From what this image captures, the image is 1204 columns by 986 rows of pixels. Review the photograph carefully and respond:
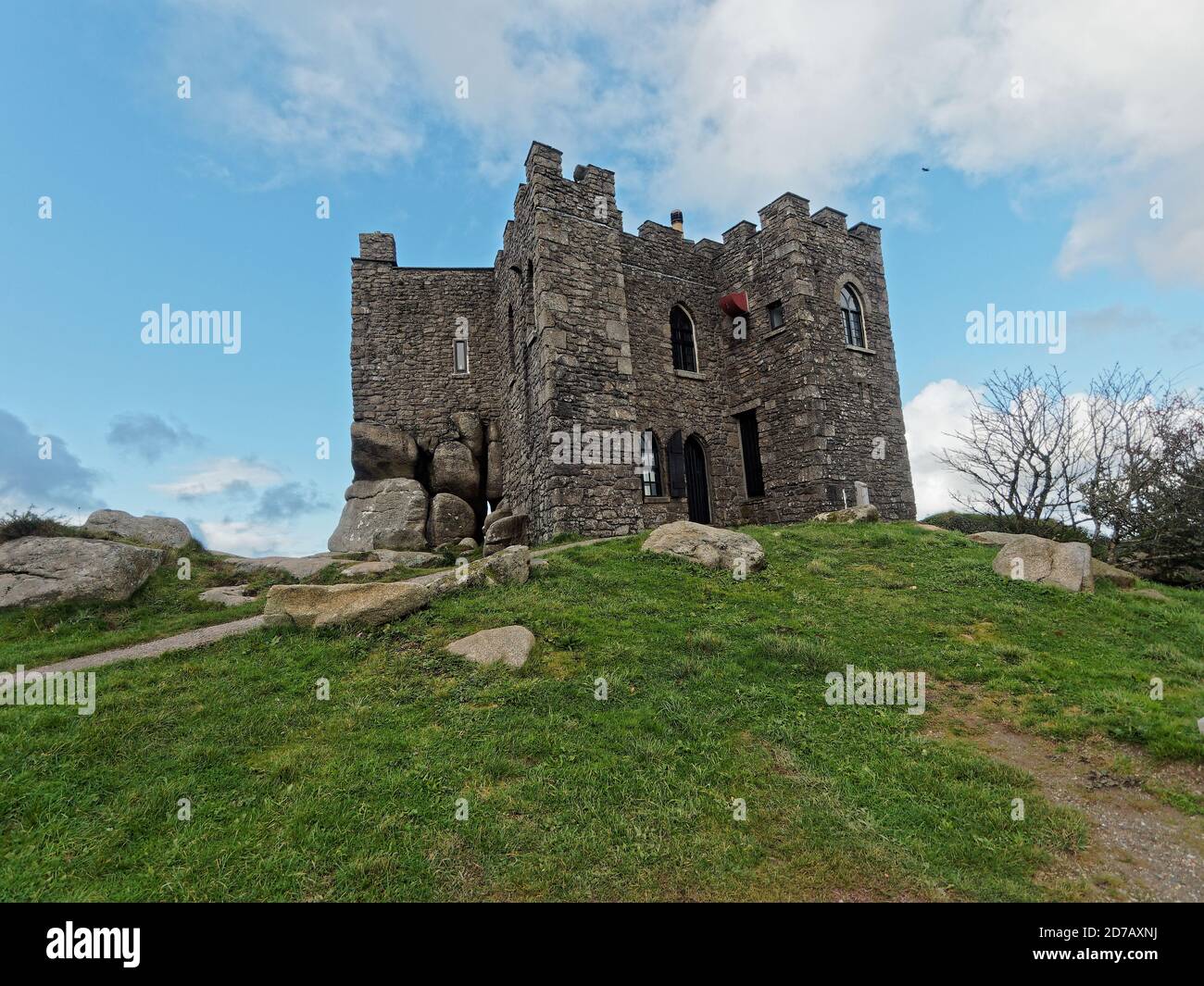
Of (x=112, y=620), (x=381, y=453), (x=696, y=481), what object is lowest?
(x=112, y=620)

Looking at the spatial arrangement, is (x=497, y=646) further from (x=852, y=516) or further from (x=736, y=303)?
(x=736, y=303)

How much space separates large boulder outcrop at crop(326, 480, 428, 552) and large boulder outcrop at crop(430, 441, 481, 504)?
0.75 meters

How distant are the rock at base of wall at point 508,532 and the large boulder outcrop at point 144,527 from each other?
772 centimetres

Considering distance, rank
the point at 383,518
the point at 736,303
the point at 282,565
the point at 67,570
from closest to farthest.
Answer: the point at 67,570
the point at 282,565
the point at 383,518
the point at 736,303

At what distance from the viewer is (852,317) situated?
67.7ft

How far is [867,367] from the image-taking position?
802 inches

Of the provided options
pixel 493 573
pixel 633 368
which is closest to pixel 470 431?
pixel 633 368

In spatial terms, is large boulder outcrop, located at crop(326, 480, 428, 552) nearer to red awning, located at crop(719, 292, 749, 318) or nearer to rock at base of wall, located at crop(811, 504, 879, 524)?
rock at base of wall, located at crop(811, 504, 879, 524)

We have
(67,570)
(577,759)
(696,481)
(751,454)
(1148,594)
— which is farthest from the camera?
(751,454)
